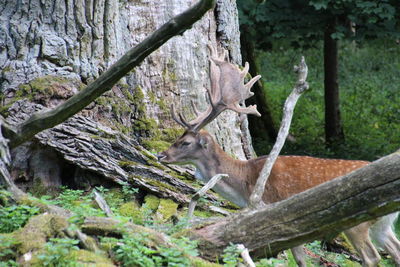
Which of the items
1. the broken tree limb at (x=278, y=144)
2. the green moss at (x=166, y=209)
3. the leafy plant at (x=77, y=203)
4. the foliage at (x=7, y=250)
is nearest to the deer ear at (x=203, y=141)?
the green moss at (x=166, y=209)

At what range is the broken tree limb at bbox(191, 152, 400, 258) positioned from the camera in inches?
185

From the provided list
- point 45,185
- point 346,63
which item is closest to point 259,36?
point 45,185

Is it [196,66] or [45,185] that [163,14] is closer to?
[196,66]

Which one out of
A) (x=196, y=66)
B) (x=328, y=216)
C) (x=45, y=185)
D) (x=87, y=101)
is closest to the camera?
(x=328, y=216)

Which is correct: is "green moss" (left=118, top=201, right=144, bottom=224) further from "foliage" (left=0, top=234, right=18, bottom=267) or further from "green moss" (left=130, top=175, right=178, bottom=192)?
"foliage" (left=0, top=234, right=18, bottom=267)

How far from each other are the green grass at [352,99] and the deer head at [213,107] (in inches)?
237

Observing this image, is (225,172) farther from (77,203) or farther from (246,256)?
(246,256)

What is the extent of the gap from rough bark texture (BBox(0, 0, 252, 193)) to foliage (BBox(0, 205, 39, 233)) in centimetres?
172

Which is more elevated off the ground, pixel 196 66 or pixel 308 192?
pixel 196 66

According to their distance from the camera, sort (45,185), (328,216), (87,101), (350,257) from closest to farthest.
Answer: (328,216) → (87,101) → (45,185) → (350,257)

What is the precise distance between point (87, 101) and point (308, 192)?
76.7 inches

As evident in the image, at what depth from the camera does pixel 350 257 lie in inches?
308

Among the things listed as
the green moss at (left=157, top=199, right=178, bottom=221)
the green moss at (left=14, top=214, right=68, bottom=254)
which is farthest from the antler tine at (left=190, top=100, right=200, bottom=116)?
the green moss at (left=14, top=214, right=68, bottom=254)

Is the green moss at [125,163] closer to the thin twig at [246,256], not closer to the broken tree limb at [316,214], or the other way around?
the broken tree limb at [316,214]
